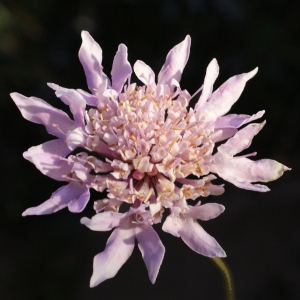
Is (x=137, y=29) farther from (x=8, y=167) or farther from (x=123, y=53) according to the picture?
(x=123, y=53)

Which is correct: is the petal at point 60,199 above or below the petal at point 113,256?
above

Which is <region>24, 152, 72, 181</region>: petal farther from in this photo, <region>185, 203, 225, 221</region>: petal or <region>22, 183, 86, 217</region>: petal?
<region>185, 203, 225, 221</region>: petal

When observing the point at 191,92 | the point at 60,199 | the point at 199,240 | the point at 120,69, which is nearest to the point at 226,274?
the point at 199,240

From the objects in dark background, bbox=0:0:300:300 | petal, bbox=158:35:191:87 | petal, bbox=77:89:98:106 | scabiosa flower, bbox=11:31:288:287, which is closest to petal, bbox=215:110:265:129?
scabiosa flower, bbox=11:31:288:287

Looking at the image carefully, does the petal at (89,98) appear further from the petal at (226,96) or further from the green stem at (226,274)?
the green stem at (226,274)

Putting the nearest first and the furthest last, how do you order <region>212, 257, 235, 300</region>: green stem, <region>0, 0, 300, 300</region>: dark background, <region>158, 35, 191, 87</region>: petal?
<region>212, 257, 235, 300</region>: green stem
<region>158, 35, 191, 87</region>: petal
<region>0, 0, 300, 300</region>: dark background

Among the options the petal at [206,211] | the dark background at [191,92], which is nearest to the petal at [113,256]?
the petal at [206,211]
